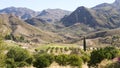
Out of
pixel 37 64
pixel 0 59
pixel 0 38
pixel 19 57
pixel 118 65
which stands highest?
pixel 0 38

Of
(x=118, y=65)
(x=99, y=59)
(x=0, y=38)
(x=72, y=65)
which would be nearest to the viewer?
(x=0, y=38)

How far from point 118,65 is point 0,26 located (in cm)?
990

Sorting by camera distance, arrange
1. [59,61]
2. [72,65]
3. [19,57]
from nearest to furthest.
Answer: [72,65], [59,61], [19,57]

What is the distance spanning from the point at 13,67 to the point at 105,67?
44.4 feet

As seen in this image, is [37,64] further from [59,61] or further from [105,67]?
[105,67]

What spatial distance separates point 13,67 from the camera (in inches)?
1417

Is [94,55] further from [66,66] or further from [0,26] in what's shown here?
[0,26]

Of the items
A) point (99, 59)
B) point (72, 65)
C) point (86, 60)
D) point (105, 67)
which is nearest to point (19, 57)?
point (86, 60)

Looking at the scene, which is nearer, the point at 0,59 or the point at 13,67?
the point at 0,59

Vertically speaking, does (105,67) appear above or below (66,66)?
above

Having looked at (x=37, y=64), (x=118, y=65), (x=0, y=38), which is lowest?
(x=37, y=64)

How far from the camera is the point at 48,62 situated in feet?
119

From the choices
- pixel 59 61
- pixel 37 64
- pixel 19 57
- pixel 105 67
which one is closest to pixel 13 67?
pixel 37 64

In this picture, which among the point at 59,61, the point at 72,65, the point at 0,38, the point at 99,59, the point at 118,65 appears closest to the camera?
the point at 0,38
